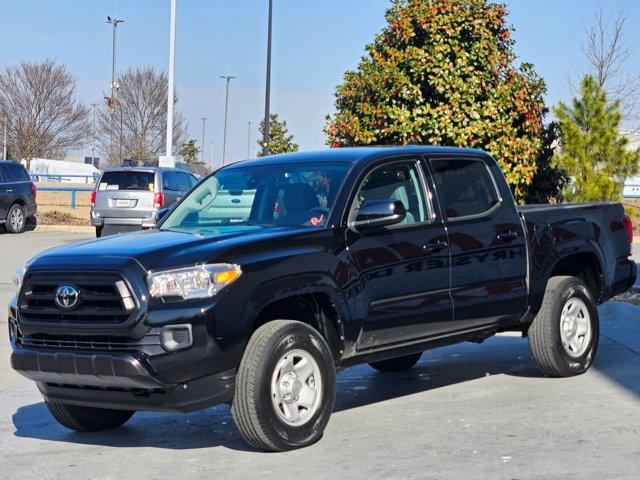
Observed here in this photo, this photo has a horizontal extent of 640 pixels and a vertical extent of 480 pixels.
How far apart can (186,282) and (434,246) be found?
205 cm

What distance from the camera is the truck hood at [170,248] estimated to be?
21.5 feet

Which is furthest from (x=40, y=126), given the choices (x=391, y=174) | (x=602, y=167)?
(x=391, y=174)

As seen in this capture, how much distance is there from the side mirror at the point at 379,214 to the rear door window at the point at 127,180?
18.4 m

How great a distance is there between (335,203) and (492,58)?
11.5 meters

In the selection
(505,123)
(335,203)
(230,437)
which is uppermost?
(505,123)

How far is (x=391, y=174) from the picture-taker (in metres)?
8.02

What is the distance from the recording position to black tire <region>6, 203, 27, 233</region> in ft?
94.4

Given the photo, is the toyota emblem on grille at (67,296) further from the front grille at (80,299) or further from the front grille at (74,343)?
the front grille at (74,343)

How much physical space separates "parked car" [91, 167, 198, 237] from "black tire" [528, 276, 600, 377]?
17.0 metres

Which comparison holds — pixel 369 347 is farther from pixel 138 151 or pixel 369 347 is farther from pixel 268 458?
pixel 138 151

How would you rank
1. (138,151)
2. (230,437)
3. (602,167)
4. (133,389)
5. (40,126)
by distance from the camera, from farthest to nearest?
(138,151)
(40,126)
(602,167)
(230,437)
(133,389)

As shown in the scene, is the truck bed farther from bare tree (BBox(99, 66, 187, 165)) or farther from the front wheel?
bare tree (BBox(99, 66, 187, 165))

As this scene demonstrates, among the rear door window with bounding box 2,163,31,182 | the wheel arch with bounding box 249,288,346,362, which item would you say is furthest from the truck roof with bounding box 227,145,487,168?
the rear door window with bounding box 2,163,31,182

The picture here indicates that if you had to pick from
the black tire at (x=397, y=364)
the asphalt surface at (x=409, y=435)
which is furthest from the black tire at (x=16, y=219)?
the black tire at (x=397, y=364)
